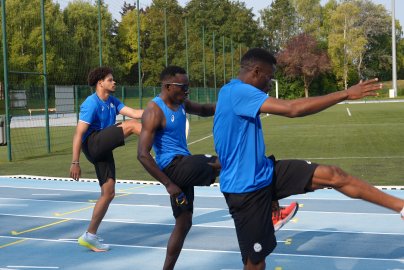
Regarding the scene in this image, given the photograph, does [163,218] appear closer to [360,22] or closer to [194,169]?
[194,169]

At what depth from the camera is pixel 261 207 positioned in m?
4.27

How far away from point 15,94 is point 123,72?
98.7 ft

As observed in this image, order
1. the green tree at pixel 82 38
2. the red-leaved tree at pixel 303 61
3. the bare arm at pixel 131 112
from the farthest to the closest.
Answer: the red-leaved tree at pixel 303 61 → the green tree at pixel 82 38 → the bare arm at pixel 131 112

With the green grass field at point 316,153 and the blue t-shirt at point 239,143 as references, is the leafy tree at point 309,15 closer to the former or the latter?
the green grass field at point 316,153

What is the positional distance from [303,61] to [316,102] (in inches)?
2939

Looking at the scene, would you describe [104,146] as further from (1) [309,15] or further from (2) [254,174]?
(1) [309,15]

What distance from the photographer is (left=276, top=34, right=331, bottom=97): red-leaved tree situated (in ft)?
251

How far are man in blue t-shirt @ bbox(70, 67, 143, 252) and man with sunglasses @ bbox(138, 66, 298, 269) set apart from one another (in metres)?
1.30

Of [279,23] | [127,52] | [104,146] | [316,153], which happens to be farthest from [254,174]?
[279,23]

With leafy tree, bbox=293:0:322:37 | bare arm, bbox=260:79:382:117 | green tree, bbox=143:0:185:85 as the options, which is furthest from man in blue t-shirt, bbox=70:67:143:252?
leafy tree, bbox=293:0:322:37

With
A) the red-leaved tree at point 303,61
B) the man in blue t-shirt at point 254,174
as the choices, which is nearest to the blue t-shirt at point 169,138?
the man in blue t-shirt at point 254,174

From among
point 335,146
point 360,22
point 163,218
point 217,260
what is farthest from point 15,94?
point 360,22

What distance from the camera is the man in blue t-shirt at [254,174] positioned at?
13.7 ft

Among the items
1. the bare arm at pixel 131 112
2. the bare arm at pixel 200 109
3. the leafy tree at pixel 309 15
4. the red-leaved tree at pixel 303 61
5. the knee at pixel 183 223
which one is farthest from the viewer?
the leafy tree at pixel 309 15
